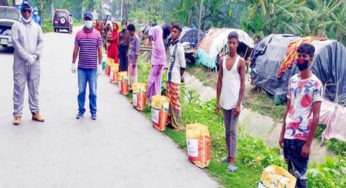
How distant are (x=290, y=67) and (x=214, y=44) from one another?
5.83 metres

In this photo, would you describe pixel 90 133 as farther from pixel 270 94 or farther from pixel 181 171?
pixel 270 94

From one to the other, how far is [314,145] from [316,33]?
18.9 metres

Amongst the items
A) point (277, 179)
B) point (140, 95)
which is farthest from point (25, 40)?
point (277, 179)

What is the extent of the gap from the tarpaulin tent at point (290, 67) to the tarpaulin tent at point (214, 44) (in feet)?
6.93

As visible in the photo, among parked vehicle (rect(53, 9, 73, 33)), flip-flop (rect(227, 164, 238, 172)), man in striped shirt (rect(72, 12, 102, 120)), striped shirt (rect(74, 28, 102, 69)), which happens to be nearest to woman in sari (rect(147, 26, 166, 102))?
man in striped shirt (rect(72, 12, 102, 120))

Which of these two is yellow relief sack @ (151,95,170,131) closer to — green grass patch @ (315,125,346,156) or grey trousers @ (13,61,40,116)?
grey trousers @ (13,61,40,116)

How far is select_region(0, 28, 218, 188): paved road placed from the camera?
4.84 meters

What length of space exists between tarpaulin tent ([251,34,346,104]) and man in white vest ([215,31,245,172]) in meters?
6.19

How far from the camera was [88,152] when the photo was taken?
5.77 metres

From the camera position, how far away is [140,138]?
6770mm

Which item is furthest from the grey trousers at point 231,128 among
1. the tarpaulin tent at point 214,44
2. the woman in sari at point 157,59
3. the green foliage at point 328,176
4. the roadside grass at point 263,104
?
the tarpaulin tent at point 214,44

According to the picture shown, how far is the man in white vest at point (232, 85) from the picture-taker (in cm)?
512

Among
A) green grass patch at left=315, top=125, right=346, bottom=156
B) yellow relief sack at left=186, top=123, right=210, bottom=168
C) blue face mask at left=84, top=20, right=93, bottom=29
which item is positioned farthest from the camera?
green grass patch at left=315, top=125, right=346, bottom=156

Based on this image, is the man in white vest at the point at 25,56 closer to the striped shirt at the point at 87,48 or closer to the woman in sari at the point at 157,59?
the striped shirt at the point at 87,48
